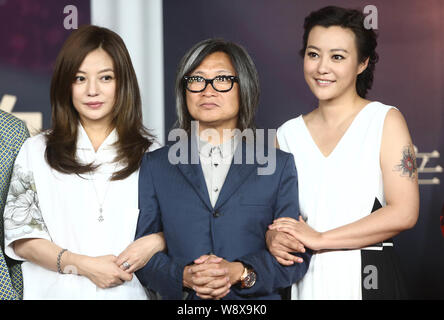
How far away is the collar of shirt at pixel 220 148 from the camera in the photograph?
2436 millimetres

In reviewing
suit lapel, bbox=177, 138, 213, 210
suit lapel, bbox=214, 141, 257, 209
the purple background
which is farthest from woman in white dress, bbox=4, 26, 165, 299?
the purple background

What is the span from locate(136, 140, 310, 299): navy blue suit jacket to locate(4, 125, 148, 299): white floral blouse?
0.25ft

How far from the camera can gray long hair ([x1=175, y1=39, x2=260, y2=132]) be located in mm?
2408

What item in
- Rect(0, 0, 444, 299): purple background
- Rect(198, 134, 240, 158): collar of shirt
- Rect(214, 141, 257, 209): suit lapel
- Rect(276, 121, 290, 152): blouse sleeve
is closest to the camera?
Rect(214, 141, 257, 209): suit lapel

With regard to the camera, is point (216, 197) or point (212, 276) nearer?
point (212, 276)

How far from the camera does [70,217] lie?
2.40 m

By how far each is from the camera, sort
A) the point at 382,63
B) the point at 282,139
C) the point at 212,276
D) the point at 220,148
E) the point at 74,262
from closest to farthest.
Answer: the point at 212,276, the point at 74,262, the point at 220,148, the point at 282,139, the point at 382,63

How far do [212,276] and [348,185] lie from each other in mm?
661

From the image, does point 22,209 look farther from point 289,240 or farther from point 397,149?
point 397,149

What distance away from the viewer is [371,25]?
101 inches

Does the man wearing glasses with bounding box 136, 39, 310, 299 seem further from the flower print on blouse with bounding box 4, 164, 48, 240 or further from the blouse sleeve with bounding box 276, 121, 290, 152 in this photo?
the flower print on blouse with bounding box 4, 164, 48, 240

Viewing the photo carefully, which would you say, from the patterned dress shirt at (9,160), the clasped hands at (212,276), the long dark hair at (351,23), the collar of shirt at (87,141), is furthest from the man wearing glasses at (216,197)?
the patterned dress shirt at (9,160)

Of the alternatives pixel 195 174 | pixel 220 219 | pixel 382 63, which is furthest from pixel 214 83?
pixel 382 63
